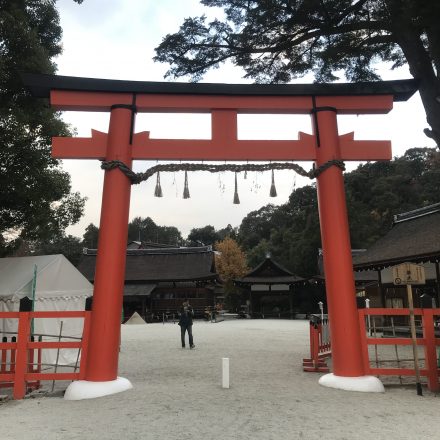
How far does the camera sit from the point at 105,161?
627 cm

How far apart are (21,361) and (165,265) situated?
26.5 metres

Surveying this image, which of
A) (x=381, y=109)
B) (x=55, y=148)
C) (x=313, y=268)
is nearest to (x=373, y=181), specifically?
(x=313, y=268)

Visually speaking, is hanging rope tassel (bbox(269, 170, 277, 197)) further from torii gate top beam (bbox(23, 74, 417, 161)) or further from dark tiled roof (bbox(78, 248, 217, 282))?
dark tiled roof (bbox(78, 248, 217, 282))

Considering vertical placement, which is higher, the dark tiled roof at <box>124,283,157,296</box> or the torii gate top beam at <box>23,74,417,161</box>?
the torii gate top beam at <box>23,74,417,161</box>

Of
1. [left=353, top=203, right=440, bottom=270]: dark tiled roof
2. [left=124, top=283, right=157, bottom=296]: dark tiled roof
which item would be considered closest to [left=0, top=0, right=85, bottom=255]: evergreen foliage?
[left=353, top=203, right=440, bottom=270]: dark tiled roof

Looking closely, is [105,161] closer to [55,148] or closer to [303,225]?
[55,148]

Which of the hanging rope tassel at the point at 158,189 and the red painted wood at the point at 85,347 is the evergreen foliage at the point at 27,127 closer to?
the hanging rope tassel at the point at 158,189

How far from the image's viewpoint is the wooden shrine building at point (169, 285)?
28.5 meters

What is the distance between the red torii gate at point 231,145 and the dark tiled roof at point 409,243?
5.81 metres

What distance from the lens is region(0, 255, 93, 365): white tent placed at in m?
7.99

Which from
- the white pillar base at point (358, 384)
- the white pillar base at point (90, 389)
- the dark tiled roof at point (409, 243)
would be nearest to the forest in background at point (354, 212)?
the dark tiled roof at point (409, 243)

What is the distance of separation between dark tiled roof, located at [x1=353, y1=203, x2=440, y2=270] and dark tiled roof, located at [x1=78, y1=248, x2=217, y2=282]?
14668 millimetres

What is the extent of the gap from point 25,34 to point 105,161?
3.86 metres

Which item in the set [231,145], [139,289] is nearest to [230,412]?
[231,145]
